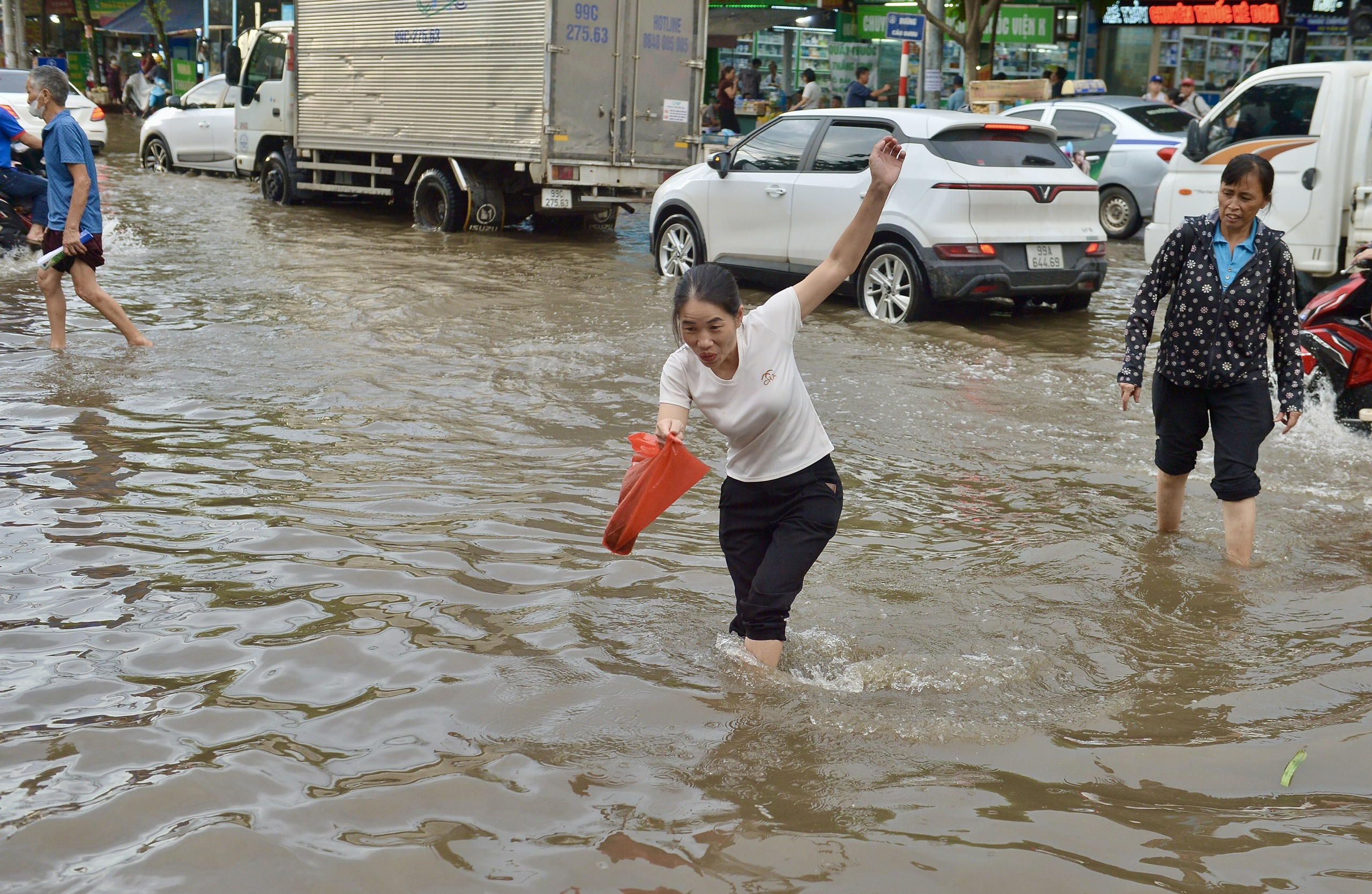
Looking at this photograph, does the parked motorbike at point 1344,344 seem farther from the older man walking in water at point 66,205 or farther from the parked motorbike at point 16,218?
the parked motorbike at point 16,218

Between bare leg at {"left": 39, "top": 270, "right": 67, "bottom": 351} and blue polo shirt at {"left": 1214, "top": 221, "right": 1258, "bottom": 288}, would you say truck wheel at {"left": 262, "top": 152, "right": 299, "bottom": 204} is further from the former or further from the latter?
blue polo shirt at {"left": 1214, "top": 221, "right": 1258, "bottom": 288}

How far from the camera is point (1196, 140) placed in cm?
1051

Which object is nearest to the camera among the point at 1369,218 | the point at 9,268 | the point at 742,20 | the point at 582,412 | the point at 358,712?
the point at 358,712

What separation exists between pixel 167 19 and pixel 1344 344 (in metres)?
44.4

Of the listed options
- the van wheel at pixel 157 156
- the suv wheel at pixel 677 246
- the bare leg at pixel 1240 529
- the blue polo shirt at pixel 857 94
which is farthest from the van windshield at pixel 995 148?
the van wheel at pixel 157 156

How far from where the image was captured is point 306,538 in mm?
5113

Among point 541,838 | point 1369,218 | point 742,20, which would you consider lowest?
point 541,838

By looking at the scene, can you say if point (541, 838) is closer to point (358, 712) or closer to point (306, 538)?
point (358, 712)

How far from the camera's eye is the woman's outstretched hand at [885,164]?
3860mm

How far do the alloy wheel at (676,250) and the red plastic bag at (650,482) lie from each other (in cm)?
892

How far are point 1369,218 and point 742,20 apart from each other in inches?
857

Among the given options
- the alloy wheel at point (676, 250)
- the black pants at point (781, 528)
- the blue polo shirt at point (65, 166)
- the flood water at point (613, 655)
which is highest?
the blue polo shirt at point (65, 166)

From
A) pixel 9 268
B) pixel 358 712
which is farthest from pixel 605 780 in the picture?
pixel 9 268

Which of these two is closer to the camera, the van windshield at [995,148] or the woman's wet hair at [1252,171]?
the woman's wet hair at [1252,171]
